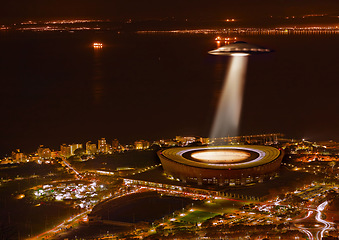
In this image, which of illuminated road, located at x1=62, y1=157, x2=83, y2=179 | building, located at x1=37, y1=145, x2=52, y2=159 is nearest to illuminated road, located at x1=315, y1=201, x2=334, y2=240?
illuminated road, located at x1=62, y1=157, x2=83, y2=179

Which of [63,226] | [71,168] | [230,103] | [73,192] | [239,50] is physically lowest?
[63,226]

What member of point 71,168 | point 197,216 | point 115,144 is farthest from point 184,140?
point 197,216

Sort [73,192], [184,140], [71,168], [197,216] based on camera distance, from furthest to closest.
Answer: [184,140] → [71,168] → [73,192] → [197,216]

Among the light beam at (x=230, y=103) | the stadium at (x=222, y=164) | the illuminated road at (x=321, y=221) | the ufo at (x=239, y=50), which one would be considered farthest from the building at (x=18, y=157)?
the ufo at (x=239, y=50)

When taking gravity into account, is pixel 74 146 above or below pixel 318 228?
above

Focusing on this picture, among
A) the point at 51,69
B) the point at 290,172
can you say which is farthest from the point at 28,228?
the point at 51,69

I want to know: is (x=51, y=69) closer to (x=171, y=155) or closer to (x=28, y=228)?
(x=171, y=155)

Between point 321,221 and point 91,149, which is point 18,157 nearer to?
point 91,149

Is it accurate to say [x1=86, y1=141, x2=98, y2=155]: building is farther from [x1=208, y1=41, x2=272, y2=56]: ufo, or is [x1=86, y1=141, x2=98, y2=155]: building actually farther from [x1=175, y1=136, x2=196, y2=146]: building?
[x1=208, y1=41, x2=272, y2=56]: ufo
